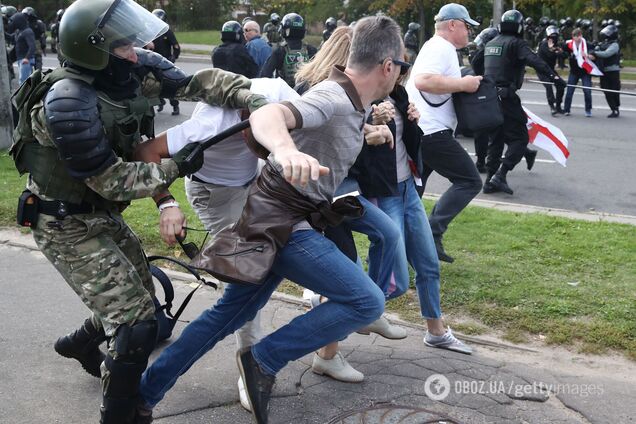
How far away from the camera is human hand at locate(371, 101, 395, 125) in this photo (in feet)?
13.9

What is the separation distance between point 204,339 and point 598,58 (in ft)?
45.6

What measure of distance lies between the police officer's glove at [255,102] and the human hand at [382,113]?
0.96 meters

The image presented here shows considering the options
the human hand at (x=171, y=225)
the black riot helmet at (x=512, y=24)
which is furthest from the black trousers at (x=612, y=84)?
the human hand at (x=171, y=225)

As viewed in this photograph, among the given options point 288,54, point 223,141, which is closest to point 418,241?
point 223,141

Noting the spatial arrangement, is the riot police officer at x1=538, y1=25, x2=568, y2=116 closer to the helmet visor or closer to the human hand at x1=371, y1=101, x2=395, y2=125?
the human hand at x1=371, y1=101, x2=395, y2=125

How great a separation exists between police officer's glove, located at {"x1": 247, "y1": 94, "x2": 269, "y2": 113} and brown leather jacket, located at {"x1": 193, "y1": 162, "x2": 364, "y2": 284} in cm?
24

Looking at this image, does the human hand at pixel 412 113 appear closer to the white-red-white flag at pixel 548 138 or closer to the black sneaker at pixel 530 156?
the white-red-white flag at pixel 548 138

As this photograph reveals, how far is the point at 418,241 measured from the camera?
4.55 meters

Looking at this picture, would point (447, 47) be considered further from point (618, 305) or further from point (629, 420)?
point (629, 420)

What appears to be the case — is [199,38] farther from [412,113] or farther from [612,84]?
[412,113]

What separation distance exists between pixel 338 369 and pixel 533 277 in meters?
1.90

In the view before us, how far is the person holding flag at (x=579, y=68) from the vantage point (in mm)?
15383

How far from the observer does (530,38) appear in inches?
1081

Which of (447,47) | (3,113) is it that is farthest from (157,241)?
(3,113)
